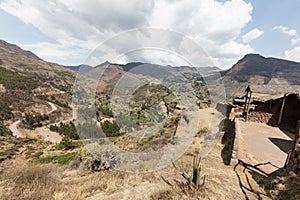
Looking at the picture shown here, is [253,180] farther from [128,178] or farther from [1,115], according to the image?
[1,115]

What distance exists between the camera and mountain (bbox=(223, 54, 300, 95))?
427ft

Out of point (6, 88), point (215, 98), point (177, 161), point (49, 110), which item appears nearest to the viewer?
point (177, 161)

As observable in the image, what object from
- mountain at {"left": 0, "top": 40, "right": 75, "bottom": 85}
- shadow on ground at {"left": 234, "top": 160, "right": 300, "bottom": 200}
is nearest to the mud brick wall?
shadow on ground at {"left": 234, "top": 160, "right": 300, "bottom": 200}

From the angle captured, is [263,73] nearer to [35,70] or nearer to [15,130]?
[15,130]

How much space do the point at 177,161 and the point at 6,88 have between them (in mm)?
82604

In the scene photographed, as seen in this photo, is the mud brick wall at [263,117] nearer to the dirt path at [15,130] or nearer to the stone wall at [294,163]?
the stone wall at [294,163]

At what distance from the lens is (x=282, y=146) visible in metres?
8.71

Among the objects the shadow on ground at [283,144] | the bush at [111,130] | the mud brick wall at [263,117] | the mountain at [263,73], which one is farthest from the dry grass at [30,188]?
the mountain at [263,73]

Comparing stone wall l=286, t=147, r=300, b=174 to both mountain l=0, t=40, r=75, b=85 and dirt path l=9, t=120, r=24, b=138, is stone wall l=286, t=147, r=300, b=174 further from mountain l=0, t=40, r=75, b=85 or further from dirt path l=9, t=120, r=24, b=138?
mountain l=0, t=40, r=75, b=85

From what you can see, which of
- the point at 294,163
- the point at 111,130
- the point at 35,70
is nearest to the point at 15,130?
the point at 111,130

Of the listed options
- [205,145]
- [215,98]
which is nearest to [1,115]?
[215,98]

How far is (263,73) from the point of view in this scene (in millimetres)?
150750

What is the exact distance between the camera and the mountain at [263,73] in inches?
5123

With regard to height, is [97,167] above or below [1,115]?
above
